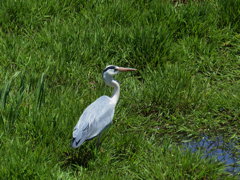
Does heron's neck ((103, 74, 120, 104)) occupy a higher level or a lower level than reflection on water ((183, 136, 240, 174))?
higher

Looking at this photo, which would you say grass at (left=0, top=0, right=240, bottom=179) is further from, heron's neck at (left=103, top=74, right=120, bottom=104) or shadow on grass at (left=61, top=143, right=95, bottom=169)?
heron's neck at (left=103, top=74, right=120, bottom=104)

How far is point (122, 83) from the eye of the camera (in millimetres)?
6027

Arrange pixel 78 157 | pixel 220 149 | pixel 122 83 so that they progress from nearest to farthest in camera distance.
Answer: pixel 78 157 → pixel 220 149 → pixel 122 83

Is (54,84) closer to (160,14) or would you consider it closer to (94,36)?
(94,36)

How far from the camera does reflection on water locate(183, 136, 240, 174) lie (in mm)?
4883

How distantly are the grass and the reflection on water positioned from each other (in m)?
0.12

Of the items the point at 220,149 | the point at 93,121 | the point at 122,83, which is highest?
the point at 93,121

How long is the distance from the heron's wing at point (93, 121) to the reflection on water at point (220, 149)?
729 mm

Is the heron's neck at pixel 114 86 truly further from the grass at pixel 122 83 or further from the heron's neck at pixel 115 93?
the grass at pixel 122 83

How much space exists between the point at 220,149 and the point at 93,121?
119 centimetres

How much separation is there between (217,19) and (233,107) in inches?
67.1

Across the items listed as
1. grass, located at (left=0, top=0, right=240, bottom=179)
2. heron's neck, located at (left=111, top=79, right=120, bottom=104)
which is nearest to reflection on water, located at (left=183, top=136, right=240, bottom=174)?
grass, located at (left=0, top=0, right=240, bottom=179)

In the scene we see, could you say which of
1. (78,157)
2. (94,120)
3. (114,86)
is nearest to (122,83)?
(114,86)

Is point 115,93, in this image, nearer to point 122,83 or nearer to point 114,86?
point 114,86
